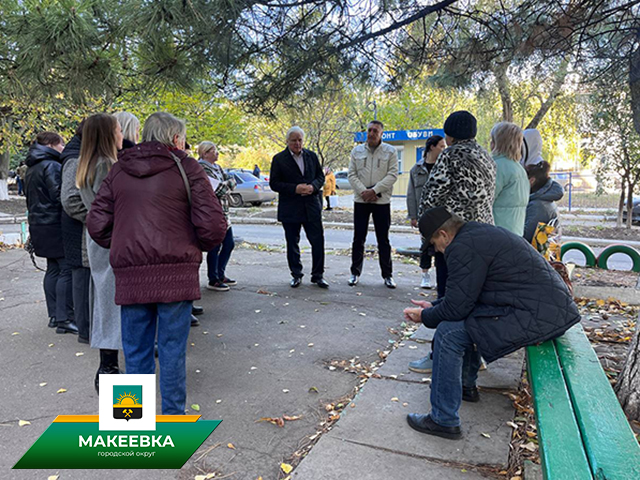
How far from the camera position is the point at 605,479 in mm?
1891

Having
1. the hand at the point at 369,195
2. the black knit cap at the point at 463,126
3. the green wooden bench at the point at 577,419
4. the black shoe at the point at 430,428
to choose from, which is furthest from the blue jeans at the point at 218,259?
the green wooden bench at the point at 577,419

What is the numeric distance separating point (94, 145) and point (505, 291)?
2.86m

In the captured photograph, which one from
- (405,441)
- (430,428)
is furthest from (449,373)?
(405,441)

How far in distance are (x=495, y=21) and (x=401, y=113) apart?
Result: 28.6 metres

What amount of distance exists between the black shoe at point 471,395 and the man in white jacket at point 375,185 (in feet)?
10.3

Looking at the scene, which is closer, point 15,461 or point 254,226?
point 15,461

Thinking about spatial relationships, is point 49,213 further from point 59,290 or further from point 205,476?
point 205,476

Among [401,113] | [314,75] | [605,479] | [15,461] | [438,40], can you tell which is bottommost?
[15,461]

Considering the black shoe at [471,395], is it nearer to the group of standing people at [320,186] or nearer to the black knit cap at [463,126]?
the black knit cap at [463,126]

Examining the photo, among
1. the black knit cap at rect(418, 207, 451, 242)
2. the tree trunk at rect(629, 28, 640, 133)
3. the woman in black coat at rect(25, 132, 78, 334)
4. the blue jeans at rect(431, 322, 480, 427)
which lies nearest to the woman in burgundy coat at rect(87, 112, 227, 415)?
the black knit cap at rect(418, 207, 451, 242)

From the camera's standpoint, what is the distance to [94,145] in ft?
11.7

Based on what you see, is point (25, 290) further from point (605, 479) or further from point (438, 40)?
point (605, 479)

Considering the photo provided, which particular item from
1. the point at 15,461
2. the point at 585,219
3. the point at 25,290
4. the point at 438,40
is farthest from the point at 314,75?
the point at 585,219

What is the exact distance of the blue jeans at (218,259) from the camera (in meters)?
6.27
